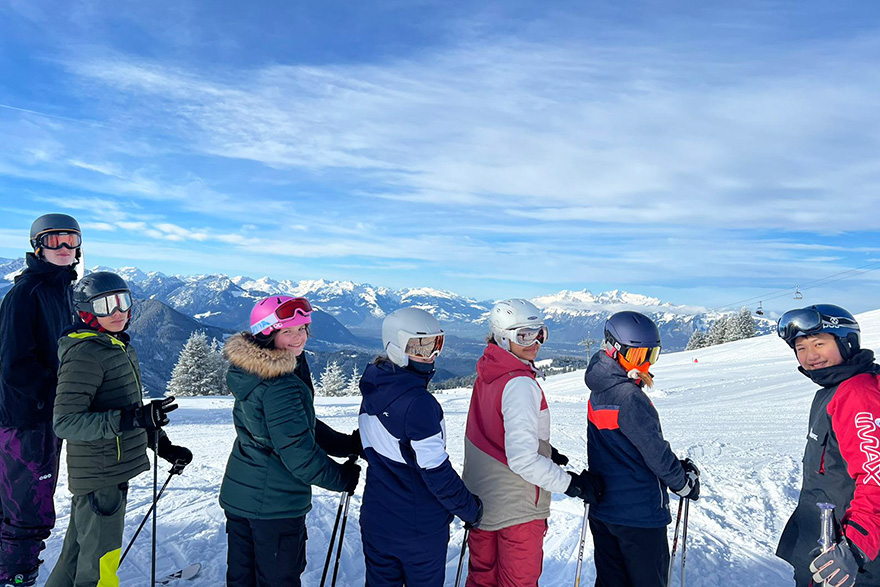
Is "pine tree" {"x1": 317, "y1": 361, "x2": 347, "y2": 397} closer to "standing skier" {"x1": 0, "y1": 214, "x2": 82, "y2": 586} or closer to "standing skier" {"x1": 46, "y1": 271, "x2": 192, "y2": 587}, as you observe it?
"standing skier" {"x1": 0, "y1": 214, "x2": 82, "y2": 586}

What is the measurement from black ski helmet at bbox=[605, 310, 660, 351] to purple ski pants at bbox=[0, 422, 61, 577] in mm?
4275

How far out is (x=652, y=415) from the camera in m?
3.29

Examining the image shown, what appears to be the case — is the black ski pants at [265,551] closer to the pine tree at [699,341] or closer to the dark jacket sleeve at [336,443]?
the dark jacket sleeve at [336,443]

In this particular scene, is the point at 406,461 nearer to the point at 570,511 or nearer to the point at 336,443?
the point at 336,443

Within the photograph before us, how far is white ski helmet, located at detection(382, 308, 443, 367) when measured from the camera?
3.20 meters

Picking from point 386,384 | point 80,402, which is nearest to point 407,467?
point 386,384

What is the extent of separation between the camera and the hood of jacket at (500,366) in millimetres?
3441

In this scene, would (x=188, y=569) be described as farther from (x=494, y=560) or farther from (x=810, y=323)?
(x=810, y=323)

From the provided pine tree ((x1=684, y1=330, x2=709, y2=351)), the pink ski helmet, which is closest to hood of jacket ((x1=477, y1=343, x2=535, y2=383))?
the pink ski helmet

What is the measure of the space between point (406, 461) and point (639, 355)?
5.33 ft

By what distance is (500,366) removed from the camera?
3488mm

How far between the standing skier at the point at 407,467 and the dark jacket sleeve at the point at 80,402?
5.41ft

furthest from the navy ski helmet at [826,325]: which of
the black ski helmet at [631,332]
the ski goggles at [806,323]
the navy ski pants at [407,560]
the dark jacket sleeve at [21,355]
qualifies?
the dark jacket sleeve at [21,355]

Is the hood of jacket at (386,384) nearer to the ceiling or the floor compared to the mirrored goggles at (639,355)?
nearer to the floor
